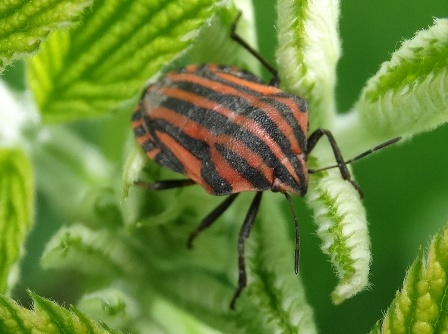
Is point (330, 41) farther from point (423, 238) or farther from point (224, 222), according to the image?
point (423, 238)

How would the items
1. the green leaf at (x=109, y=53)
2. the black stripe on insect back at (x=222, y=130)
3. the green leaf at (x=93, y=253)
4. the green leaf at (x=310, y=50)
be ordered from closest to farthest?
the green leaf at (x=310, y=50), the green leaf at (x=109, y=53), the green leaf at (x=93, y=253), the black stripe on insect back at (x=222, y=130)

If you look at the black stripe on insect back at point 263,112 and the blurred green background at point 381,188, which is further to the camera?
the blurred green background at point 381,188

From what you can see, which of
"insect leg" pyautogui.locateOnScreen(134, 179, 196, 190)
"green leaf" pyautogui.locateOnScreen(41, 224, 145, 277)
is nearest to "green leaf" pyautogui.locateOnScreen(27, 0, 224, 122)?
"insect leg" pyautogui.locateOnScreen(134, 179, 196, 190)

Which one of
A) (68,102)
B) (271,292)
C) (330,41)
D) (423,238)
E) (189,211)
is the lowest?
(423,238)

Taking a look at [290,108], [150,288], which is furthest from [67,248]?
[290,108]

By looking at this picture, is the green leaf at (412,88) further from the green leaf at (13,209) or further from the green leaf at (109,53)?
the green leaf at (13,209)

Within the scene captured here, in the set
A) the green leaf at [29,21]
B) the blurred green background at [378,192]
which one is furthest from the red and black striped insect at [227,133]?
the blurred green background at [378,192]

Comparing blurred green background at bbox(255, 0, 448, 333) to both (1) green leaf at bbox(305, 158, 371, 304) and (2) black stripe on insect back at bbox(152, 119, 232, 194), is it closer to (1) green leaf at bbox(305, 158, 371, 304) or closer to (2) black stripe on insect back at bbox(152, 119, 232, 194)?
(2) black stripe on insect back at bbox(152, 119, 232, 194)

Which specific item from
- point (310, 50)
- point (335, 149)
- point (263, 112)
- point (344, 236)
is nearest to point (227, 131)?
point (263, 112)

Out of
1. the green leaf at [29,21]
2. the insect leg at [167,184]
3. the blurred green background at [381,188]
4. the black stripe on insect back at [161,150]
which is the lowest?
the blurred green background at [381,188]
